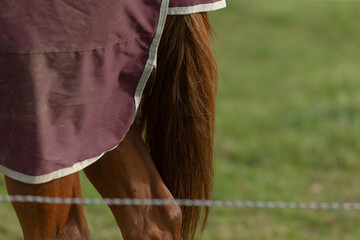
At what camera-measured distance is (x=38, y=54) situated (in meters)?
1.76

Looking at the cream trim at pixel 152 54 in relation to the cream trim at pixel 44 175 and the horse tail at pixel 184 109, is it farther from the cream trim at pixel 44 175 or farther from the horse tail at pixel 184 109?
the cream trim at pixel 44 175

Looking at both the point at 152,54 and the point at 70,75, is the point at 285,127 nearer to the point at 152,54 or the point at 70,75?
the point at 152,54

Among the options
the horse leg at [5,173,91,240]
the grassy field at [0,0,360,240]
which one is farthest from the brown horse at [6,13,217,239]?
the grassy field at [0,0,360,240]

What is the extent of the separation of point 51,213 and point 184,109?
0.46 m

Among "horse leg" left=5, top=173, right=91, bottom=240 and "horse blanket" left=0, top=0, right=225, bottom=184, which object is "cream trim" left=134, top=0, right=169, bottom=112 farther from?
"horse leg" left=5, top=173, right=91, bottom=240

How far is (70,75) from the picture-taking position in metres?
1.82

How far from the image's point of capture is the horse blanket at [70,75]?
176cm

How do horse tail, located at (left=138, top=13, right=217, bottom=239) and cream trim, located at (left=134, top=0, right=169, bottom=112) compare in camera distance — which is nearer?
cream trim, located at (left=134, top=0, right=169, bottom=112)

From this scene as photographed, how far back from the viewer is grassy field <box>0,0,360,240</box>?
3506mm

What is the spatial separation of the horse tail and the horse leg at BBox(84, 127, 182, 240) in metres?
0.10

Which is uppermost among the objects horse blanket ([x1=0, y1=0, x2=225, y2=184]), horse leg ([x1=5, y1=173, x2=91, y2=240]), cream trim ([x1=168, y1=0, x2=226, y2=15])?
cream trim ([x1=168, y1=0, x2=226, y2=15])

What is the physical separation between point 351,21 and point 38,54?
6.41 m

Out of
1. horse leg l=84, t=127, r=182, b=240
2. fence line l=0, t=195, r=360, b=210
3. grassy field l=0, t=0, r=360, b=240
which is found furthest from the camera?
grassy field l=0, t=0, r=360, b=240

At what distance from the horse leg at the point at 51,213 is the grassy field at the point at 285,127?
131 cm
